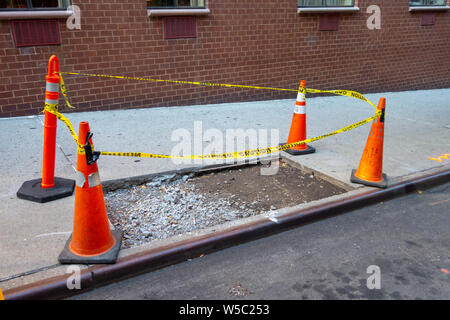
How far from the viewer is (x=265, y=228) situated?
3.50 metres

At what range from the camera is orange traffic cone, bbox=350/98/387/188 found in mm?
4246

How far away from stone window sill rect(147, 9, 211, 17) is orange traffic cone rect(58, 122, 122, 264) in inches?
193

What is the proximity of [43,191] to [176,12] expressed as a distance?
465 centimetres

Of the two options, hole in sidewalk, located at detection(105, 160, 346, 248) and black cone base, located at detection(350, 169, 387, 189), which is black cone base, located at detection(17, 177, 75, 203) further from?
black cone base, located at detection(350, 169, 387, 189)

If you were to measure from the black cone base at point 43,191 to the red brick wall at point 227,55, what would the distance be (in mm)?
3159

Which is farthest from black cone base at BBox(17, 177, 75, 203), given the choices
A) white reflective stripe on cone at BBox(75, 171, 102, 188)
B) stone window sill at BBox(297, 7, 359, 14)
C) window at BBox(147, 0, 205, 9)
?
stone window sill at BBox(297, 7, 359, 14)

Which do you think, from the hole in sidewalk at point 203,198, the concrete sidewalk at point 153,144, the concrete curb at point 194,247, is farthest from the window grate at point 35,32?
the concrete curb at point 194,247

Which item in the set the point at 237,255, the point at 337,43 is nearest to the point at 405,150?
the point at 237,255

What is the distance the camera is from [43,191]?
3820 millimetres

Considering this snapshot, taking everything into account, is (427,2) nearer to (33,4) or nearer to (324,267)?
(33,4)

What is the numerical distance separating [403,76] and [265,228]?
9.00m

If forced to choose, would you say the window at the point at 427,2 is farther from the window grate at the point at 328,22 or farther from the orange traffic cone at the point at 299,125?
the orange traffic cone at the point at 299,125

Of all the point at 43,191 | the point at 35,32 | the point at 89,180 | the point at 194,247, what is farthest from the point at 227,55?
Result: the point at 89,180
